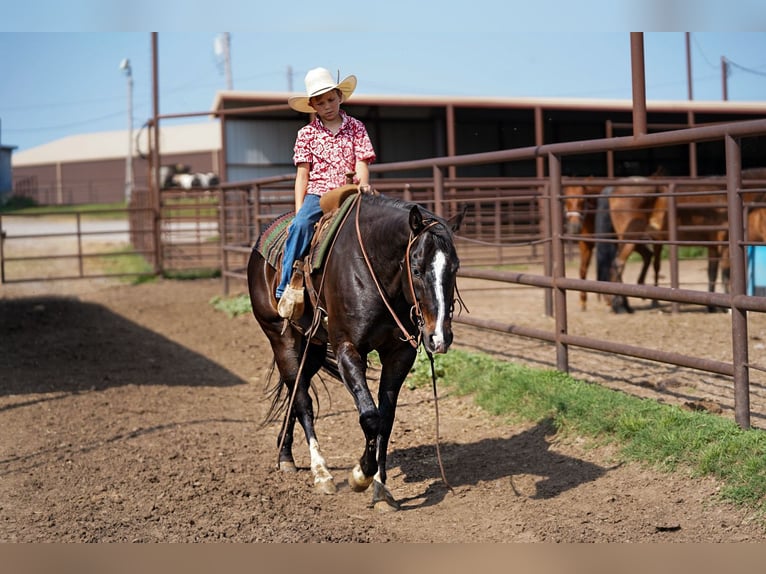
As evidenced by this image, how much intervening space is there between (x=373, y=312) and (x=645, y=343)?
4509mm

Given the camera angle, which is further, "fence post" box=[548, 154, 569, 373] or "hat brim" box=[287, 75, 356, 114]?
"fence post" box=[548, 154, 569, 373]

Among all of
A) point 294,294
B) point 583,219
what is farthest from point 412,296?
point 583,219

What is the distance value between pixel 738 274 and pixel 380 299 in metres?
2.00

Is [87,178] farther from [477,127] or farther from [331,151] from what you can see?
[331,151]

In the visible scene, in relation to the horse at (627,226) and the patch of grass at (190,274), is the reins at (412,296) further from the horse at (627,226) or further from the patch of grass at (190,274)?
the patch of grass at (190,274)

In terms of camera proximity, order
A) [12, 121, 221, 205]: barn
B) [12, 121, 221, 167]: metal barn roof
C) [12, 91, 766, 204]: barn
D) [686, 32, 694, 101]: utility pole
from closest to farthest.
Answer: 1. [12, 91, 766, 204]: barn
2. [686, 32, 694, 101]: utility pole
3. [12, 121, 221, 205]: barn
4. [12, 121, 221, 167]: metal barn roof

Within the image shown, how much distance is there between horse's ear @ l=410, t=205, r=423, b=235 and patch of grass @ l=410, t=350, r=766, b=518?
6.09ft

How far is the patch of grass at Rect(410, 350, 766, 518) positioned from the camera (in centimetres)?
432

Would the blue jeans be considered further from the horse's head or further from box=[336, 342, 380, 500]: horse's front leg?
the horse's head

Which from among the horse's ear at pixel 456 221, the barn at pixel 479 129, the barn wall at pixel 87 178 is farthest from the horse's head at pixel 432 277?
the barn wall at pixel 87 178

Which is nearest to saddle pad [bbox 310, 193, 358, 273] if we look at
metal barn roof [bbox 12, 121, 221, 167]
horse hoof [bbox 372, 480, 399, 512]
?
horse hoof [bbox 372, 480, 399, 512]

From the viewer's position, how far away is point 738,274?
477 cm

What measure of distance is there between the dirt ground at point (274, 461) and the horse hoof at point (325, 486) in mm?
69

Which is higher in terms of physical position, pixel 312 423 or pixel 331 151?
pixel 331 151
